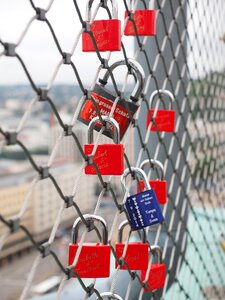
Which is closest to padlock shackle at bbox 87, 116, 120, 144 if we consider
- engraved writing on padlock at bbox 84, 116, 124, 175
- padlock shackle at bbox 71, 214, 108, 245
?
engraved writing on padlock at bbox 84, 116, 124, 175

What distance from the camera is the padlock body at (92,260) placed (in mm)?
641

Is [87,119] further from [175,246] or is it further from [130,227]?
[175,246]

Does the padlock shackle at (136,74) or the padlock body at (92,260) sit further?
the padlock shackle at (136,74)

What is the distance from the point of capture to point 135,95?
0.80m

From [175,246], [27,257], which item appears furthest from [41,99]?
[27,257]

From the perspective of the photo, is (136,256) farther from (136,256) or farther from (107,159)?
(107,159)

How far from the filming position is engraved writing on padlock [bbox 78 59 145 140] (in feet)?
2.38

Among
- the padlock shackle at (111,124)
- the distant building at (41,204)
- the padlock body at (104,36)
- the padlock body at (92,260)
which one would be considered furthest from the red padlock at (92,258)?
the distant building at (41,204)

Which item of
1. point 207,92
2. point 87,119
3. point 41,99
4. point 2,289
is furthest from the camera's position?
point 2,289

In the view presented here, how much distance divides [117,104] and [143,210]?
0.14 metres

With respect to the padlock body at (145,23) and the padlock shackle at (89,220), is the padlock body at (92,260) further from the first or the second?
the padlock body at (145,23)

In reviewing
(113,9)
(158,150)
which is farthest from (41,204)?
(113,9)

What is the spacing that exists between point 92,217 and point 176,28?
2.22 ft

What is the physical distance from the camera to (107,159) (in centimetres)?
70
